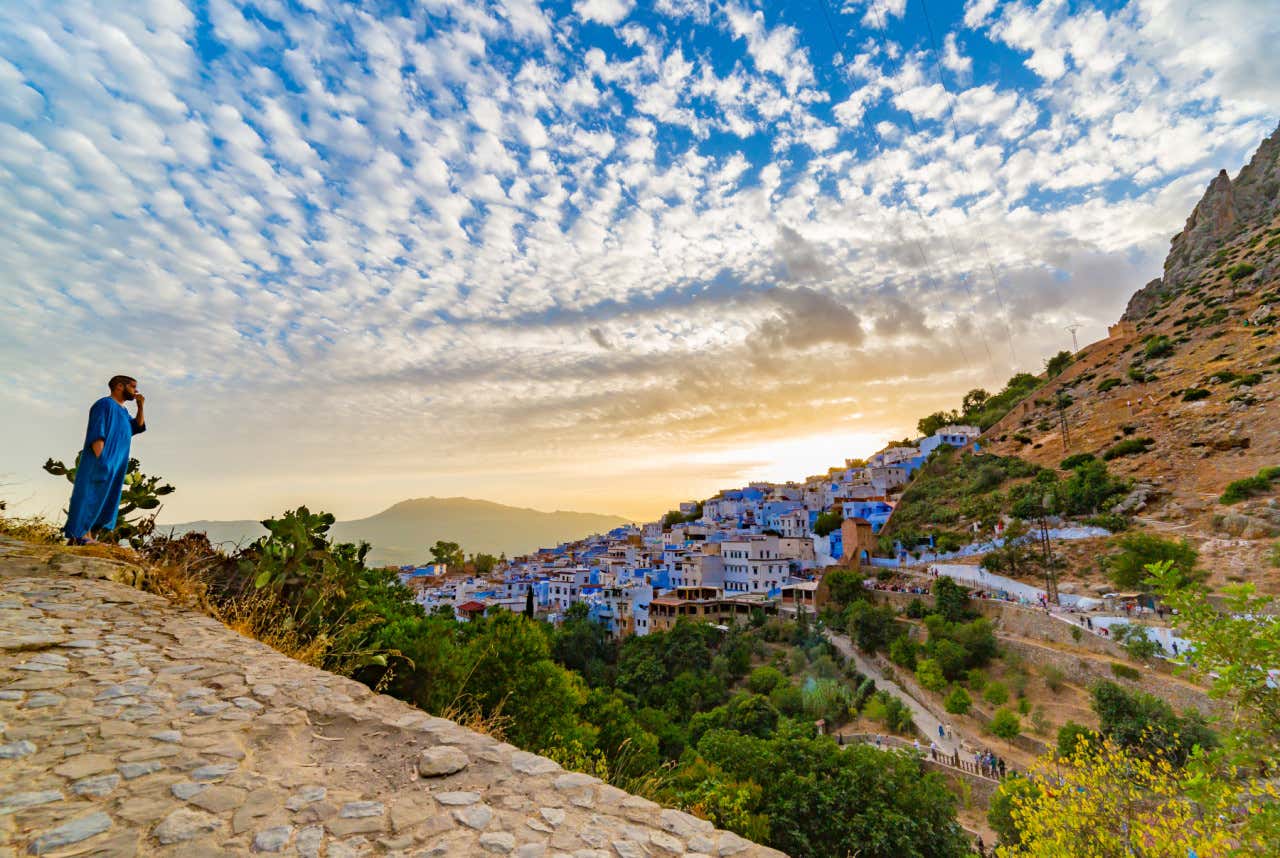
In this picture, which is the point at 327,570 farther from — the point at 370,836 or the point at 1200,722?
the point at 1200,722

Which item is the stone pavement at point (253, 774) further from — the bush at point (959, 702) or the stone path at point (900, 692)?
the bush at point (959, 702)

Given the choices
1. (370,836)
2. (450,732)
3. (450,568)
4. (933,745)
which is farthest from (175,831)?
(450,568)

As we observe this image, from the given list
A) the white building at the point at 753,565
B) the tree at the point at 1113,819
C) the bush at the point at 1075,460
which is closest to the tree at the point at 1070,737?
the tree at the point at 1113,819

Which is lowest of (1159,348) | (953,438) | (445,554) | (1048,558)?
(1048,558)

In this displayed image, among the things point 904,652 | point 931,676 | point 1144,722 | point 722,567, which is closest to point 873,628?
point 904,652

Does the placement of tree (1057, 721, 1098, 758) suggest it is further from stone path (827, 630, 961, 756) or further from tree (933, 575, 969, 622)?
tree (933, 575, 969, 622)

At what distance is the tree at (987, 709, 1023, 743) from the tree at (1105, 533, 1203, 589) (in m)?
7.91

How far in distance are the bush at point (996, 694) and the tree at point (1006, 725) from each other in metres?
1.00

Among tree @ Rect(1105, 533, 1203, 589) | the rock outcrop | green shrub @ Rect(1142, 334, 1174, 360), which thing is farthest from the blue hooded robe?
the rock outcrop

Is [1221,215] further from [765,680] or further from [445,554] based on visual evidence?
[445,554]

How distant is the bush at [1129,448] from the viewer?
35.8 meters

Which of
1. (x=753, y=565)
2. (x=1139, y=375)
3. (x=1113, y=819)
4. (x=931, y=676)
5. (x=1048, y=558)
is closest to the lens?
(x=1113, y=819)

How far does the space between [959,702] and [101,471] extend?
86.9 feet

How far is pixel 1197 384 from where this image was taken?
39.2 m
